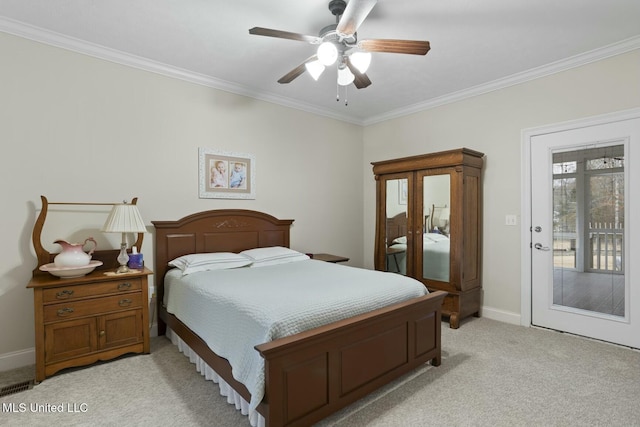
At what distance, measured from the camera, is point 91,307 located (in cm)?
249

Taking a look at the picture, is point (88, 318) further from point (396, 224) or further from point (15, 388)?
point (396, 224)

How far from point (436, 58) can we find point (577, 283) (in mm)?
2536

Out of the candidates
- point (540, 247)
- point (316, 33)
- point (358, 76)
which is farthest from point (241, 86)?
point (540, 247)

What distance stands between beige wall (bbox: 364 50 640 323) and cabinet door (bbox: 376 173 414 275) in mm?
667

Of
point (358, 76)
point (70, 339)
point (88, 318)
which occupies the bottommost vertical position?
point (70, 339)

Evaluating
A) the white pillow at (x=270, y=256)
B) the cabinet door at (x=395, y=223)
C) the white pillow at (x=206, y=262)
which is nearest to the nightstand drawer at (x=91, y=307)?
the white pillow at (x=206, y=262)

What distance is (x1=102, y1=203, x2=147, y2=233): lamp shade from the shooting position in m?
2.64

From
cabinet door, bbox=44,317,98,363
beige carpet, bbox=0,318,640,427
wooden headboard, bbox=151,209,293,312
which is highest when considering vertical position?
wooden headboard, bbox=151,209,293,312

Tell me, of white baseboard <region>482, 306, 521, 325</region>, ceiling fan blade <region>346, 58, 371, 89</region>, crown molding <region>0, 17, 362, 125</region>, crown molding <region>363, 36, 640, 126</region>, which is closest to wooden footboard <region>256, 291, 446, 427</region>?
white baseboard <region>482, 306, 521, 325</region>

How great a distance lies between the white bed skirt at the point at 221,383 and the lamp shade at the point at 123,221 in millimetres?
1019

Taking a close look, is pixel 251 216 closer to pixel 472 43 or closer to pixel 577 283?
pixel 472 43

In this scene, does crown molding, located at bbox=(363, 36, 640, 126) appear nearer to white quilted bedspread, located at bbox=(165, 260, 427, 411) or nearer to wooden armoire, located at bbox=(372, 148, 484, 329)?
wooden armoire, located at bbox=(372, 148, 484, 329)

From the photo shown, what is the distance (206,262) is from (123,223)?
30.0 inches

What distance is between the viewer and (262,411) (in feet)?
5.36
